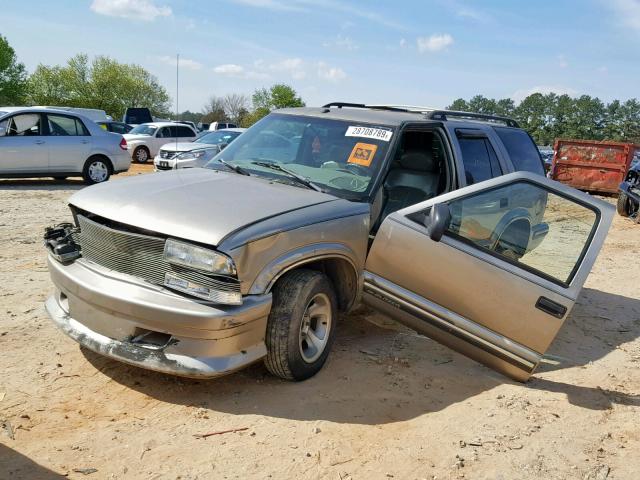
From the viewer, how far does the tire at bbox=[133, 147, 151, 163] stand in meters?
22.5

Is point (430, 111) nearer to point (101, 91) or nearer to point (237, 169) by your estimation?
point (237, 169)

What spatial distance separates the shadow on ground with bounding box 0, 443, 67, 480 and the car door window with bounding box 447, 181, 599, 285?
8.85 ft

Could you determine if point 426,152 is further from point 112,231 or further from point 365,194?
point 112,231

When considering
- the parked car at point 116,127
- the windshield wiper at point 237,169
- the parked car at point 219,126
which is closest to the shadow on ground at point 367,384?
the windshield wiper at point 237,169

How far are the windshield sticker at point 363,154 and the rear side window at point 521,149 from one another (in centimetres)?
193

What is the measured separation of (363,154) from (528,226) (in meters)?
1.32

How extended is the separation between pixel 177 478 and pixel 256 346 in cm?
89

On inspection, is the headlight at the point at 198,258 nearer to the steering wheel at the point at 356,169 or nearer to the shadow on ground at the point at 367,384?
the shadow on ground at the point at 367,384

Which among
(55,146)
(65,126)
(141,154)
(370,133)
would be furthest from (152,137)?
(370,133)

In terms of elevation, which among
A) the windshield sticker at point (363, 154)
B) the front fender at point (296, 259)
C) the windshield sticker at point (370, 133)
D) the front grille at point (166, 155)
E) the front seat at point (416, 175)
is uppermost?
the windshield sticker at point (370, 133)

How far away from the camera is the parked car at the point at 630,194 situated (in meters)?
12.5

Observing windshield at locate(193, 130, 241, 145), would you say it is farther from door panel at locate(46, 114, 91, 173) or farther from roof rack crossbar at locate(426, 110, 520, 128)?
roof rack crossbar at locate(426, 110, 520, 128)

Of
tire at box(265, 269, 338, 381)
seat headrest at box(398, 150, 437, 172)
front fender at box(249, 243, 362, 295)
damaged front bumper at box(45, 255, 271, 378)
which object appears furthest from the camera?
seat headrest at box(398, 150, 437, 172)

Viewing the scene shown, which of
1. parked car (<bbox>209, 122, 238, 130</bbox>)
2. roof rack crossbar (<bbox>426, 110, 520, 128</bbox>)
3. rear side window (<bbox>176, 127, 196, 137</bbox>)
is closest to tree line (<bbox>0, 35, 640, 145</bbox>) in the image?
parked car (<bbox>209, 122, 238, 130</bbox>)
